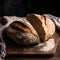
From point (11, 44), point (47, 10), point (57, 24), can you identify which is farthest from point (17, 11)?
point (11, 44)

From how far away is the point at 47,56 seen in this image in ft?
2.96

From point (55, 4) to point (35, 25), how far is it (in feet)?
2.19

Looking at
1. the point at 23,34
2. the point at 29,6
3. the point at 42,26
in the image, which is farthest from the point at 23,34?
the point at 29,6

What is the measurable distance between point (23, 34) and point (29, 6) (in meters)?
0.71

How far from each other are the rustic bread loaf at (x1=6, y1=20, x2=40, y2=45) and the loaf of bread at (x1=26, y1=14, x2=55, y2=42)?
0.09 ft

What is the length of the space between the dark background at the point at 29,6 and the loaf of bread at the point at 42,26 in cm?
58

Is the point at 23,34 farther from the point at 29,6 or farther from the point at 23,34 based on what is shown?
the point at 29,6

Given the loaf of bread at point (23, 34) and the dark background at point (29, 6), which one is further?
the dark background at point (29, 6)

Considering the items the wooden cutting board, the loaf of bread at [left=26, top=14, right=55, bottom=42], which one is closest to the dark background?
the loaf of bread at [left=26, top=14, right=55, bottom=42]

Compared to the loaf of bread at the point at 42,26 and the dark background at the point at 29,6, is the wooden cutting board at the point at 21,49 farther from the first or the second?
the dark background at the point at 29,6

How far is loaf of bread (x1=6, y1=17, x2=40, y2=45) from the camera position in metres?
0.94

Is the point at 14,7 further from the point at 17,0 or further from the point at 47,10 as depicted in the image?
the point at 47,10

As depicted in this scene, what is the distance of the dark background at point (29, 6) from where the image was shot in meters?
1.62

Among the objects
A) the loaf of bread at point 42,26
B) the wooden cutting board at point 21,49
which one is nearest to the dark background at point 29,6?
the loaf of bread at point 42,26
